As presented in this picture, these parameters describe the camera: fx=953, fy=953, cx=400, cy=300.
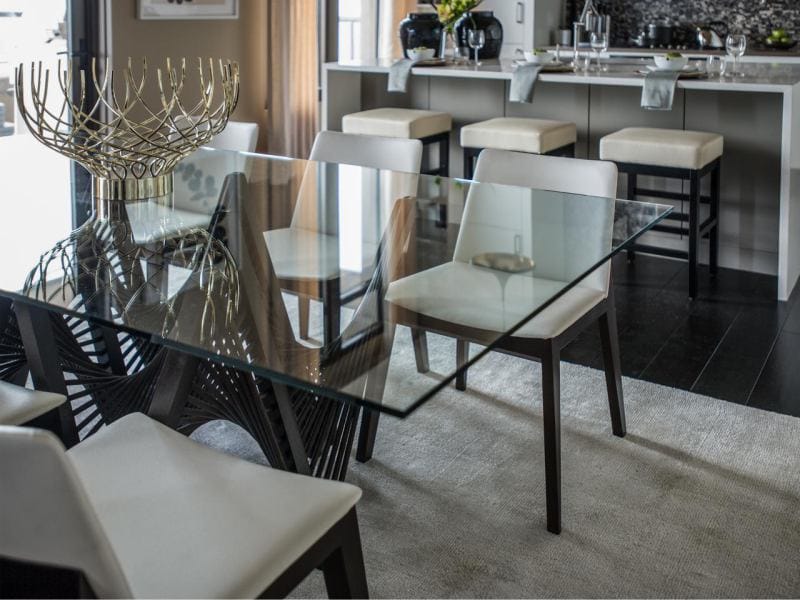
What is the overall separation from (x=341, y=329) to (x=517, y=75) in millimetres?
3083

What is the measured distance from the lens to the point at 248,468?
1628 millimetres

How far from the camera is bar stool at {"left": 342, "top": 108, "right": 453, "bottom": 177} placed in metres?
4.70

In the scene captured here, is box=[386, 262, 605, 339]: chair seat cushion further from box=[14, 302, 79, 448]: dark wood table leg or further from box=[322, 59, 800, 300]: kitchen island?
box=[322, 59, 800, 300]: kitchen island

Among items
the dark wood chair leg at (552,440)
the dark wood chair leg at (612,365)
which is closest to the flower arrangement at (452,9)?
the dark wood chair leg at (612,365)

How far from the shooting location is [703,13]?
691 cm

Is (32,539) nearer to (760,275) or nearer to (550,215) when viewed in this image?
(550,215)

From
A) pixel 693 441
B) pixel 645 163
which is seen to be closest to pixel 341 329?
pixel 693 441

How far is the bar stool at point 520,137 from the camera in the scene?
4.35m

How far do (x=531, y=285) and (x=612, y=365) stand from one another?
883 millimetres

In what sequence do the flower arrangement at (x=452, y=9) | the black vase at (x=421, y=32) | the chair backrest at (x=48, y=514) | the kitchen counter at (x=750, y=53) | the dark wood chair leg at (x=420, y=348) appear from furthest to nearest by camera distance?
the kitchen counter at (x=750, y=53), the black vase at (x=421, y=32), the flower arrangement at (x=452, y=9), the dark wood chair leg at (x=420, y=348), the chair backrest at (x=48, y=514)

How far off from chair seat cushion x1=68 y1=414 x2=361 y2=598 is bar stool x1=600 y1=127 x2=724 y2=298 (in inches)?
113

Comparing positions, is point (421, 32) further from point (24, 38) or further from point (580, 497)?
point (580, 497)

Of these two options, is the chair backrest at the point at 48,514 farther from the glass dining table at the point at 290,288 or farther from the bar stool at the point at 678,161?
the bar stool at the point at 678,161

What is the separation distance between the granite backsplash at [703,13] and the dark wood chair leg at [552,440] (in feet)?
17.3
